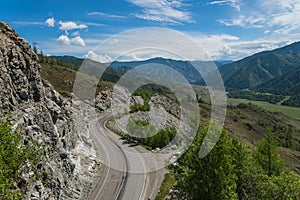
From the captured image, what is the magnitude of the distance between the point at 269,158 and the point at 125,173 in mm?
26172

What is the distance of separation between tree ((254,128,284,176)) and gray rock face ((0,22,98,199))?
29674 millimetres

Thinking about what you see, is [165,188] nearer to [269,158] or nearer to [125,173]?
[125,173]

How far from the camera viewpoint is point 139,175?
4759 cm

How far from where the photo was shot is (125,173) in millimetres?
48562

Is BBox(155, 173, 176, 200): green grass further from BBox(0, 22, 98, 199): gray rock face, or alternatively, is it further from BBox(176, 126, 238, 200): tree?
BBox(0, 22, 98, 199): gray rock face

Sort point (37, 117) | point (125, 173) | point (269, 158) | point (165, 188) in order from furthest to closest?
point (125, 173) → point (165, 188) → point (269, 158) → point (37, 117)

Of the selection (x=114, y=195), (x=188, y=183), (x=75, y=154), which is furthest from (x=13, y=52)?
(x=188, y=183)

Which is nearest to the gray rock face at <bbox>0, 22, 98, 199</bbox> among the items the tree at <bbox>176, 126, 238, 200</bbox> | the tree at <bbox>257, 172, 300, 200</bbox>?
the tree at <bbox>176, 126, 238, 200</bbox>

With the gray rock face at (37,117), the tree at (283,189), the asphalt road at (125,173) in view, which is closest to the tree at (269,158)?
the tree at (283,189)

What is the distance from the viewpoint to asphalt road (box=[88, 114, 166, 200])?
41.5m

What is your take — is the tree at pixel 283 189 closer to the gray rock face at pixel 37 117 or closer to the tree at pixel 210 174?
the tree at pixel 210 174

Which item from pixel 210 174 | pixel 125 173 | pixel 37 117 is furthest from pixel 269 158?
pixel 37 117

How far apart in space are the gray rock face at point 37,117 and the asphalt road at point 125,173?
3316 millimetres

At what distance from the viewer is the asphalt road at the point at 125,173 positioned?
136ft
